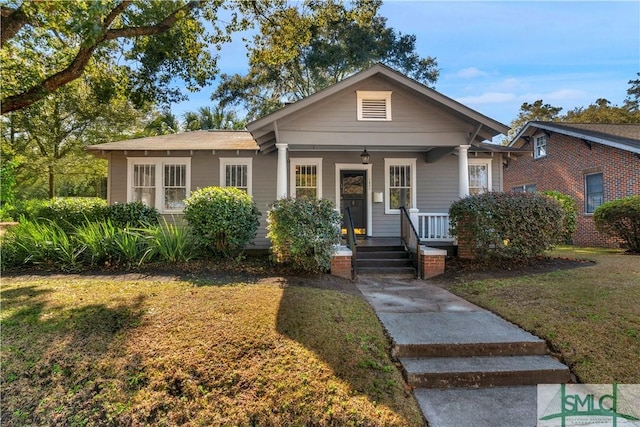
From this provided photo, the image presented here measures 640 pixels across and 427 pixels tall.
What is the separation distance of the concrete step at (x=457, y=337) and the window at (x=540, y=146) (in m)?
15.2

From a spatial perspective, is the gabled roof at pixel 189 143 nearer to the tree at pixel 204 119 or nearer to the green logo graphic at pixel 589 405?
the green logo graphic at pixel 589 405

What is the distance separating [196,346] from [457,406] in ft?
8.52

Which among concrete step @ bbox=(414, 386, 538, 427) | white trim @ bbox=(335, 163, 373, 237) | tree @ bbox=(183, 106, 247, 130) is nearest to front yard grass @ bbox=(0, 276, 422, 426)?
concrete step @ bbox=(414, 386, 538, 427)

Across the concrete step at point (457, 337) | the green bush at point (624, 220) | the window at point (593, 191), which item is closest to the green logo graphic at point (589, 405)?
the concrete step at point (457, 337)

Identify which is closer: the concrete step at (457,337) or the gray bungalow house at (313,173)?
the concrete step at (457,337)

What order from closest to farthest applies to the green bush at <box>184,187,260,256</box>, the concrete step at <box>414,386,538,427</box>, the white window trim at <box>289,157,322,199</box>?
1. the concrete step at <box>414,386,538,427</box>
2. the green bush at <box>184,187,260,256</box>
3. the white window trim at <box>289,157,322,199</box>

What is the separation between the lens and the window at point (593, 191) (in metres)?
13.7

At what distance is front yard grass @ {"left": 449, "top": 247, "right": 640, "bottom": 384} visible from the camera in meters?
3.55

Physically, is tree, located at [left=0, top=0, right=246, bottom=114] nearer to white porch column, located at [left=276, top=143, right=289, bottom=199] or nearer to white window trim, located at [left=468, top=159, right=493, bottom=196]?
white porch column, located at [left=276, top=143, right=289, bottom=199]

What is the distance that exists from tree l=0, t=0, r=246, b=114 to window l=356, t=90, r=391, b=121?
14.3 ft

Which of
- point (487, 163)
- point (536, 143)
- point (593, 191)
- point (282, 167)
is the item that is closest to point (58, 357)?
point (282, 167)

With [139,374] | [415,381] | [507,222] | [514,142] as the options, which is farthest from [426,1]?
[514,142]

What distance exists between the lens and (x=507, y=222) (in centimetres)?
759

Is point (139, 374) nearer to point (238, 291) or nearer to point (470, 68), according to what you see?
point (238, 291)
